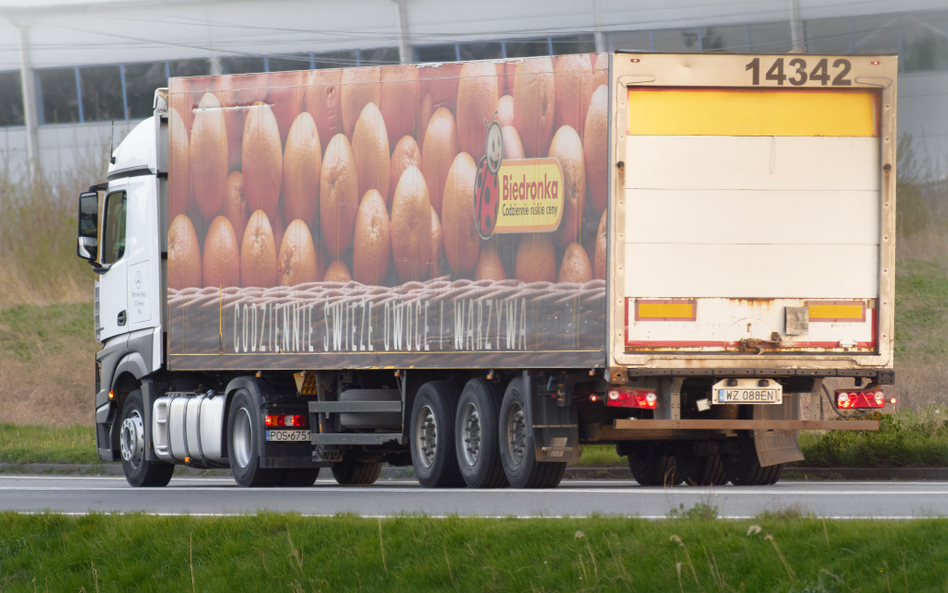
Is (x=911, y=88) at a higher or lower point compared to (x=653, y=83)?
higher

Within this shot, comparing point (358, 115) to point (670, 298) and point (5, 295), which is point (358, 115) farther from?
point (5, 295)

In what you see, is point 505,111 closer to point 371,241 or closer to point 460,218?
point 460,218

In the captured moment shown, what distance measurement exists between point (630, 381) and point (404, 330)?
2.51 meters

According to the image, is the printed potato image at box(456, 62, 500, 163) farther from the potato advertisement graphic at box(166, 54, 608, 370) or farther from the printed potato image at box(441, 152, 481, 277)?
the printed potato image at box(441, 152, 481, 277)

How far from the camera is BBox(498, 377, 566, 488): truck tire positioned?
12695mm

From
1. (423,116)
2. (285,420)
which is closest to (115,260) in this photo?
(285,420)

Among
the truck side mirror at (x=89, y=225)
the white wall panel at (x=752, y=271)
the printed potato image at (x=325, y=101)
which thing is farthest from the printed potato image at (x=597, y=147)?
the truck side mirror at (x=89, y=225)

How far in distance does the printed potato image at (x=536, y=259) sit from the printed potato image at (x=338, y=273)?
216 centimetres

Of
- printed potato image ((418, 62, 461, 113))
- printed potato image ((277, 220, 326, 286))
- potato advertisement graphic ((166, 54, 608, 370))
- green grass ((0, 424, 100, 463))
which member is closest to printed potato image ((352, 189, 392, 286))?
potato advertisement graphic ((166, 54, 608, 370))

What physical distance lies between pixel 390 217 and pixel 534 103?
1984mm

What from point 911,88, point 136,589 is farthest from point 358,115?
point 911,88

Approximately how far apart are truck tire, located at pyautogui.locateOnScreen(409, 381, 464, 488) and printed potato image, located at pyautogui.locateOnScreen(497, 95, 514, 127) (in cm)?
262

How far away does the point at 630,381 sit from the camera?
12.2 m

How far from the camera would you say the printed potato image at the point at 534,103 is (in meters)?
12.6
